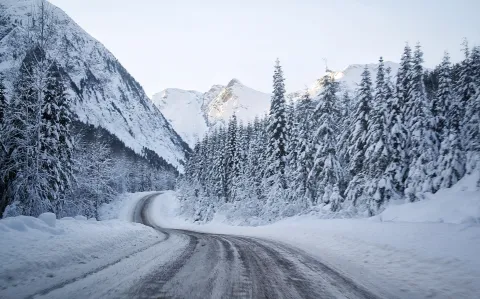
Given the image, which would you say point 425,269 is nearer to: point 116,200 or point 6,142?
point 6,142

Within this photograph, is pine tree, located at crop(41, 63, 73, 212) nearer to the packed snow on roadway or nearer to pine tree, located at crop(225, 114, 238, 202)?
the packed snow on roadway

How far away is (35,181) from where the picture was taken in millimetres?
15156

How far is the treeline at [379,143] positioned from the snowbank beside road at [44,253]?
1863 centimetres

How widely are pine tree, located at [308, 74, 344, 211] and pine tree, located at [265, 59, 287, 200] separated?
4.17 meters

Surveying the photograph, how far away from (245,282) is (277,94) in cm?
2659

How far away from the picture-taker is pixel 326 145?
24.8m

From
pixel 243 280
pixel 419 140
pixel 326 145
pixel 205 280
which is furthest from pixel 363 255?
pixel 419 140

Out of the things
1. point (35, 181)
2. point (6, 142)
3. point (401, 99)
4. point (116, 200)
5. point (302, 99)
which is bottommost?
point (116, 200)

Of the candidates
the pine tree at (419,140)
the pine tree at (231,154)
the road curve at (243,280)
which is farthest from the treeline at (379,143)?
the road curve at (243,280)

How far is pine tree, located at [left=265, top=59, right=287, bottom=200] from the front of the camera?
2952 cm

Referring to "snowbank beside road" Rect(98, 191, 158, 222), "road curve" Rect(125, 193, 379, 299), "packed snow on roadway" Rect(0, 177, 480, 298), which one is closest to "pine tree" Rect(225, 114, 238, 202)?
"snowbank beside road" Rect(98, 191, 158, 222)

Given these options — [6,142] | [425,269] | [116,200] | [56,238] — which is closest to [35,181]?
[6,142]

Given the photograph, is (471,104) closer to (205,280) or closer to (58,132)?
(205,280)

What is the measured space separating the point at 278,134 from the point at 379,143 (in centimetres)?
1054
